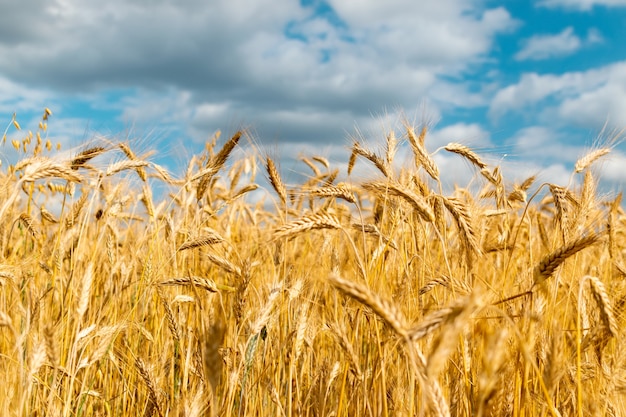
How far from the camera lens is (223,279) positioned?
4234mm

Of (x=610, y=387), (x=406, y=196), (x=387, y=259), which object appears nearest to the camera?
(x=610, y=387)

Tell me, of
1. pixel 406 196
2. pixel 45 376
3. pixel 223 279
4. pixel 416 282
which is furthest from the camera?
pixel 223 279

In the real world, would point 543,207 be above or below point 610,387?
above

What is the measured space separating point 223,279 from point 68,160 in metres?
1.74

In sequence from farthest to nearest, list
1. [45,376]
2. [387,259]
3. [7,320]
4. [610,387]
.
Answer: [387,259] < [45,376] < [610,387] < [7,320]

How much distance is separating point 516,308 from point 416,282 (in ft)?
2.06

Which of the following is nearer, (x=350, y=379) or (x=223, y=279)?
(x=350, y=379)

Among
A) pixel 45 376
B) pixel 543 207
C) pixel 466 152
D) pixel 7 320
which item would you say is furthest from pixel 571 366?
pixel 543 207

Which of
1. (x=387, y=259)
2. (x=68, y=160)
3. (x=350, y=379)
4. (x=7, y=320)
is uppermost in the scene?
(x=68, y=160)

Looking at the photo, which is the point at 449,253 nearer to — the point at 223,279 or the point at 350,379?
the point at 350,379

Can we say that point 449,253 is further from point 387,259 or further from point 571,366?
point 571,366

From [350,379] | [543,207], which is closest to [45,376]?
[350,379]

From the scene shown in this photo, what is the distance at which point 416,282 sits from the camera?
2746mm

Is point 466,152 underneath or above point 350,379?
above
